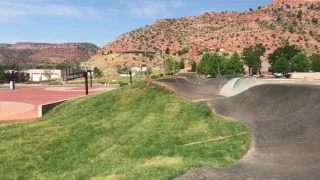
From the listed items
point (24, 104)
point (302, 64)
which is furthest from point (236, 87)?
point (302, 64)

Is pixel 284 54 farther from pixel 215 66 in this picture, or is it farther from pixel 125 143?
pixel 125 143

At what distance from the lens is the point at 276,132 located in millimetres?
13961

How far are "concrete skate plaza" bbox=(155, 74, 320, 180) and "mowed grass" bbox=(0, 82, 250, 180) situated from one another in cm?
74

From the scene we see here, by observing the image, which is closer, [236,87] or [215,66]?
[236,87]

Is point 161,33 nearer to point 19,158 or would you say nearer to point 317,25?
point 317,25

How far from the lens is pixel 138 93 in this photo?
957 inches

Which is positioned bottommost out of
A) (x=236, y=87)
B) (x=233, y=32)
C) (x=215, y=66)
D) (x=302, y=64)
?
(x=236, y=87)

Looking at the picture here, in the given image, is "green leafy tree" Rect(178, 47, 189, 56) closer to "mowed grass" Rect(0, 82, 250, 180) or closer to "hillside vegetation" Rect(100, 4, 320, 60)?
"hillside vegetation" Rect(100, 4, 320, 60)

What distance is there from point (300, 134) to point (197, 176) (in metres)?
6.03

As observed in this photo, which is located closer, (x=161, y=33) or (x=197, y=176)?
(x=197, y=176)

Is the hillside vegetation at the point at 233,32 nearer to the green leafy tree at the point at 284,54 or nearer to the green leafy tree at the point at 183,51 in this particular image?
the green leafy tree at the point at 183,51

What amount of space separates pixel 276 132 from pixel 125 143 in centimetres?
689

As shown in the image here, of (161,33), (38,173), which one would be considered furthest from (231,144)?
(161,33)

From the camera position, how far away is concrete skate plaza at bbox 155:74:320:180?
9516 millimetres
